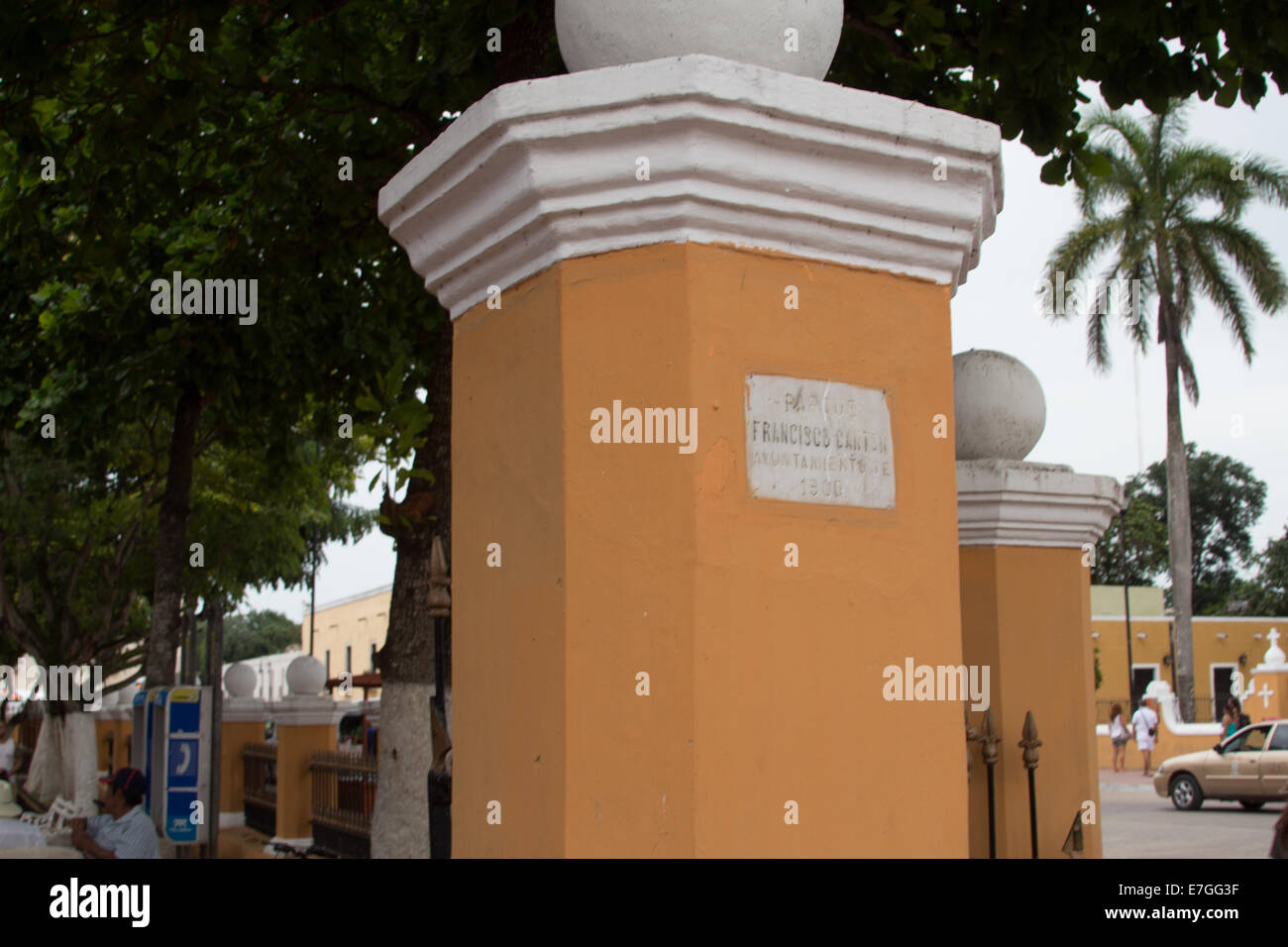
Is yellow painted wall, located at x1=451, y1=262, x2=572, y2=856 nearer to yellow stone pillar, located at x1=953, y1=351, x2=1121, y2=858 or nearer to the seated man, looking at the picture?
yellow stone pillar, located at x1=953, y1=351, x2=1121, y2=858

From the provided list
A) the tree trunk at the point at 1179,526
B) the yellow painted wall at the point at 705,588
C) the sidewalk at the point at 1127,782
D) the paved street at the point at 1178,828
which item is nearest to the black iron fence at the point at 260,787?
the paved street at the point at 1178,828

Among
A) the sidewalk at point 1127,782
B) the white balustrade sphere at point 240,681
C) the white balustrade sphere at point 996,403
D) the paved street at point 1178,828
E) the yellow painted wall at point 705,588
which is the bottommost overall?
the sidewalk at point 1127,782

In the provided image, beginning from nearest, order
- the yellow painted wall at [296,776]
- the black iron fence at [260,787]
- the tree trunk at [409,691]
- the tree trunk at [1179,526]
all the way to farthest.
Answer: the tree trunk at [409,691] → the yellow painted wall at [296,776] → the black iron fence at [260,787] → the tree trunk at [1179,526]

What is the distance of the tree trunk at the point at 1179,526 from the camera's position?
2759cm

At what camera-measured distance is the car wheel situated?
17.8 metres

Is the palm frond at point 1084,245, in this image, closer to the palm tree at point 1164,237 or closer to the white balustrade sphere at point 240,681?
the palm tree at point 1164,237

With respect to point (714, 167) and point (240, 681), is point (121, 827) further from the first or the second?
point (240, 681)

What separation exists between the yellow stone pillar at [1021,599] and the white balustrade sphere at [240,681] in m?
15.1

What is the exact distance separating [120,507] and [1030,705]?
51.4 feet

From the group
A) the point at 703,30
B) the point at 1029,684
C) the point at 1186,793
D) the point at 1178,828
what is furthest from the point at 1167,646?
the point at 703,30

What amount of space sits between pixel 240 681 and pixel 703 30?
1687 centimetres

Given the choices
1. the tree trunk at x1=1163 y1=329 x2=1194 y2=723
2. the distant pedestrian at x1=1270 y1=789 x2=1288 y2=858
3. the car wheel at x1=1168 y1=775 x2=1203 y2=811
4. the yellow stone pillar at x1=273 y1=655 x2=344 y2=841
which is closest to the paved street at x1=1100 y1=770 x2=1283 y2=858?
the car wheel at x1=1168 y1=775 x2=1203 y2=811
